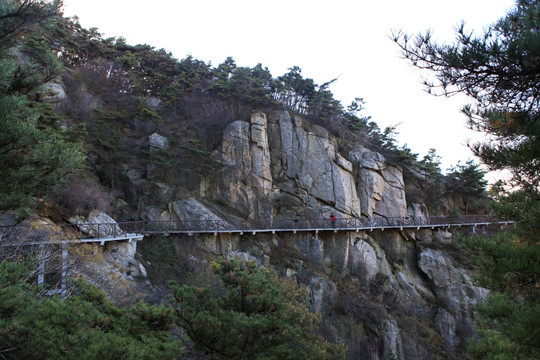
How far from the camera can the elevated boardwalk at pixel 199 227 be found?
392 inches

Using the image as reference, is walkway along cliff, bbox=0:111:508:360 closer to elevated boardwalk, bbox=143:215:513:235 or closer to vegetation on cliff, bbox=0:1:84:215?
elevated boardwalk, bbox=143:215:513:235

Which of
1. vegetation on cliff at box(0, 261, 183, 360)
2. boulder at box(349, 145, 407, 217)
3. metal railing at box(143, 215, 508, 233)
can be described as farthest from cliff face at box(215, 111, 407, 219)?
vegetation on cliff at box(0, 261, 183, 360)

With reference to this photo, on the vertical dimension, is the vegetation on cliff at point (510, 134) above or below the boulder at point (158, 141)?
below

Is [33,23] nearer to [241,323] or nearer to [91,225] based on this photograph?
[241,323]

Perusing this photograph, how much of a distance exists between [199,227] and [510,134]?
1540cm

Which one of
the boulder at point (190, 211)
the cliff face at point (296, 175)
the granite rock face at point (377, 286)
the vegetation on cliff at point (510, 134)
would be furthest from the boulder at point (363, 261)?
the vegetation on cliff at point (510, 134)

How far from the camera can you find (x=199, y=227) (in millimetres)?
17953

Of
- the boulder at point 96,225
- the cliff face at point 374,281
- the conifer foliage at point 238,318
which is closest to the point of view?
the conifer foliage at point 238,318

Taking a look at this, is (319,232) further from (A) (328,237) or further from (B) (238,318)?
(B) (238,318)

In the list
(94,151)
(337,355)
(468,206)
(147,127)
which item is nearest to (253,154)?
(147,127)

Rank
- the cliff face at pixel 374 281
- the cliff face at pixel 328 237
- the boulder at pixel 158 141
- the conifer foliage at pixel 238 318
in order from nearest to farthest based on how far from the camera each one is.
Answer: the conifer foliage at pixel 238 318 → the cliff face at pixel 374 281 → the cliff face at pixel 328 237 → the boulder at pixel 158 141

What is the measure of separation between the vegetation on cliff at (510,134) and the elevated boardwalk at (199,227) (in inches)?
118

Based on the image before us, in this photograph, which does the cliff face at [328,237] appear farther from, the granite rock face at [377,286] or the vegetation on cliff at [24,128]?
the vegetation on cliff at [24,128]

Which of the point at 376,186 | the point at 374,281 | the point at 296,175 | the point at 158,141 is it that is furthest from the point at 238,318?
the point at 376,186
